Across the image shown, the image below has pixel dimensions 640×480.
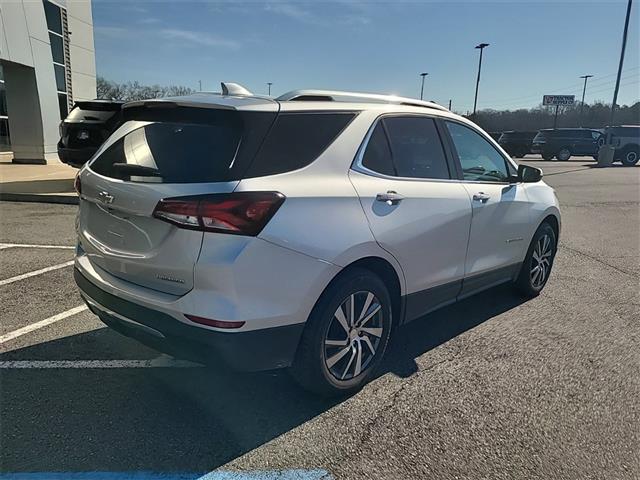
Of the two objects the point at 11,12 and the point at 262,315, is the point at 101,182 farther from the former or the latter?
the point at 11,12

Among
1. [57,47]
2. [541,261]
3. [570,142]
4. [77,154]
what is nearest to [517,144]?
[570,142]

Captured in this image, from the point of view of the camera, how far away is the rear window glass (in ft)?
8.25

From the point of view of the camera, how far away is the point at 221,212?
7.87 feet

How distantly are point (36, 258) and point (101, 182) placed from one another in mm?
3625

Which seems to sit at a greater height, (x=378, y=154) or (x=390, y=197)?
(x=378, y=154)

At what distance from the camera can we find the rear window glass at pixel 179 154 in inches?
99.0

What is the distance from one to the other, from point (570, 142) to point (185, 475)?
107 feet

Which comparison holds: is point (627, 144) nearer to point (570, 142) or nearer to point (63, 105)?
point (570, 142)

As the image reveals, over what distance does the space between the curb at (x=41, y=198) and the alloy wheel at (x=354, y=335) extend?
8.43 meters

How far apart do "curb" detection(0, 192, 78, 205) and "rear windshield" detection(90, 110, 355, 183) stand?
7719 mm

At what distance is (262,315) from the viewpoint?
99.6 inches

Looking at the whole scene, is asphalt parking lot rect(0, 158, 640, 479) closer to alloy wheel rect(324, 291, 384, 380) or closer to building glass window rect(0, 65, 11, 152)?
alloy wheel rect(324, 291, 384, 380)

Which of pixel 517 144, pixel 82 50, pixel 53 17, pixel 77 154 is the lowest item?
pixel 517 144

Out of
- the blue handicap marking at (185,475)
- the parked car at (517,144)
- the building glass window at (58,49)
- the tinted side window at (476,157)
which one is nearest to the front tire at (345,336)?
the blue handicap marking at (185,475)
